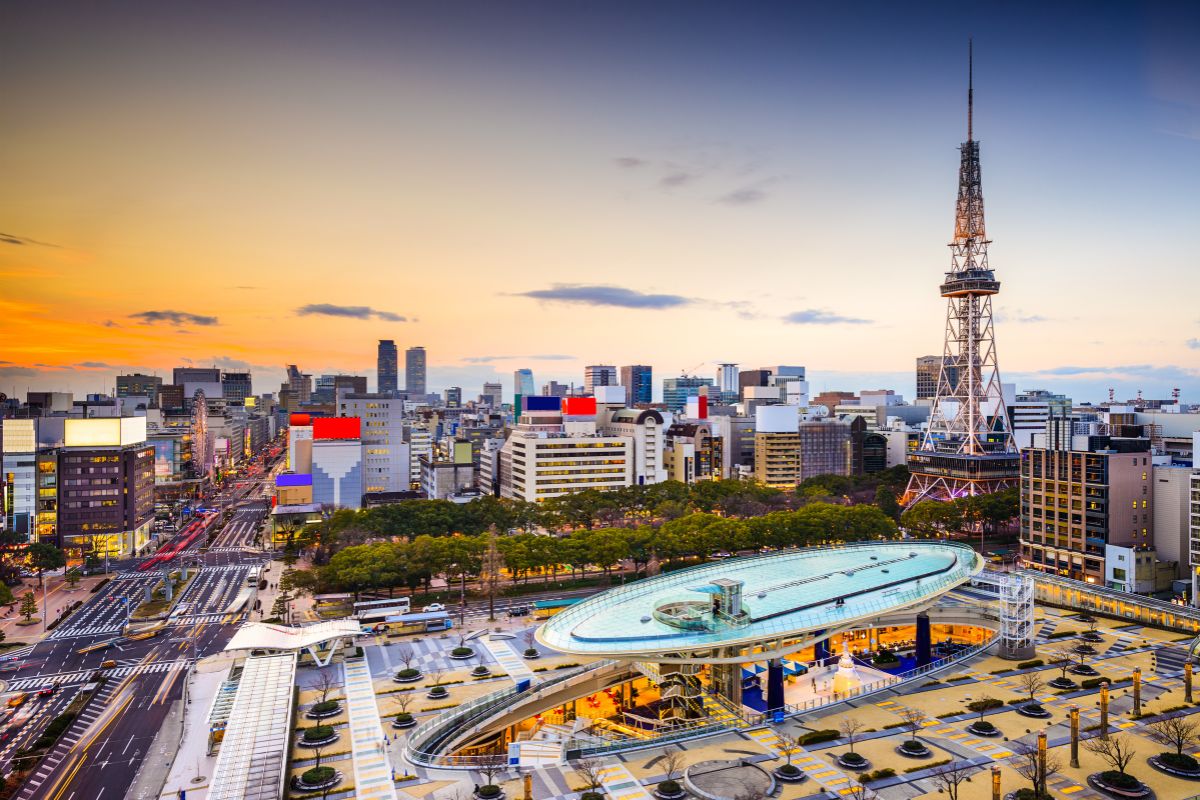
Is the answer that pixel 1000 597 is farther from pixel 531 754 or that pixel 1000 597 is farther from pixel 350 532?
pixel 350 532

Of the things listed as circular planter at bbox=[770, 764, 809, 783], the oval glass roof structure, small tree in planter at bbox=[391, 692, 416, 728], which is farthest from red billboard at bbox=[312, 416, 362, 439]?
circular planter at bbox=[770, 764, 809, 783]

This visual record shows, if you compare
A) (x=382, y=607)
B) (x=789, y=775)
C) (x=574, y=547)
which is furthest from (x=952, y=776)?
(x=382, y=607)

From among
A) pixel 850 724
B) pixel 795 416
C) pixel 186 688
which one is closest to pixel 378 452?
pixel 795 416

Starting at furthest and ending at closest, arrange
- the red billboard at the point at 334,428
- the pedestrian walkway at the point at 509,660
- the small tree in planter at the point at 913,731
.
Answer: the red billboard at the point at 334,428 < the pedestrian walkway at the point at 509,660 < the small tree in planter at the point at 913,731

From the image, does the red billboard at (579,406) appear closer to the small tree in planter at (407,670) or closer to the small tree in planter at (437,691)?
the small tree in planter at (407,670)

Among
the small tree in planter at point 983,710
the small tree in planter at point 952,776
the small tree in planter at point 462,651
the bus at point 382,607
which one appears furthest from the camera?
the bus at point 382,607

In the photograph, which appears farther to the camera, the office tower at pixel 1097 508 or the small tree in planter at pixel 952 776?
the office tower at pixel 1097 508

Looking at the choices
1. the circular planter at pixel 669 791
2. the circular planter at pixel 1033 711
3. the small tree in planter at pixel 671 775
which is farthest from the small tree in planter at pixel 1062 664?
the circular planter at pixel 669 791

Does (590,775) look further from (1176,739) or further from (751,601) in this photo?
(1176,739)
